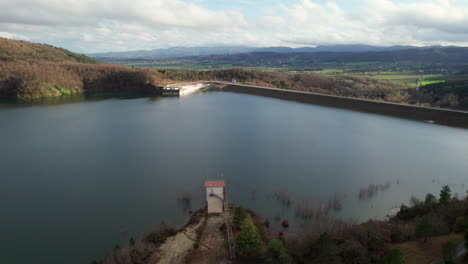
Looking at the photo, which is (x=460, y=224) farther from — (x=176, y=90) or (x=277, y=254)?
(x=176, y=90)

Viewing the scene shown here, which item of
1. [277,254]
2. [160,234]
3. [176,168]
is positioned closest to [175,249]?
[160,234]

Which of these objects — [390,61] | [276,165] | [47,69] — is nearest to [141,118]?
[276,165]

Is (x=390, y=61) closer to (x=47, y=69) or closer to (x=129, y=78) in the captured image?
(x=129, y=78)

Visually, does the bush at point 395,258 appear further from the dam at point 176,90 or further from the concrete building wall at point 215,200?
the dam at point 176,90

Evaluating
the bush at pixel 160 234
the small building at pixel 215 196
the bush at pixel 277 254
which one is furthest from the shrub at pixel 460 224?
the bush at pixel 160 234

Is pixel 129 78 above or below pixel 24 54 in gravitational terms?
below

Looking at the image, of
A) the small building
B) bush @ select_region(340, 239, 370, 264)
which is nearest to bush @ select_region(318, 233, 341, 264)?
bush @ select_region(340, 239, 370, 264)

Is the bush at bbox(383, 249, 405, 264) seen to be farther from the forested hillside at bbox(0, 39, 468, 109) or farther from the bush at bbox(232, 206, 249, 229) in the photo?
the forested hillside at bbox(0, 39, 468, 109)
